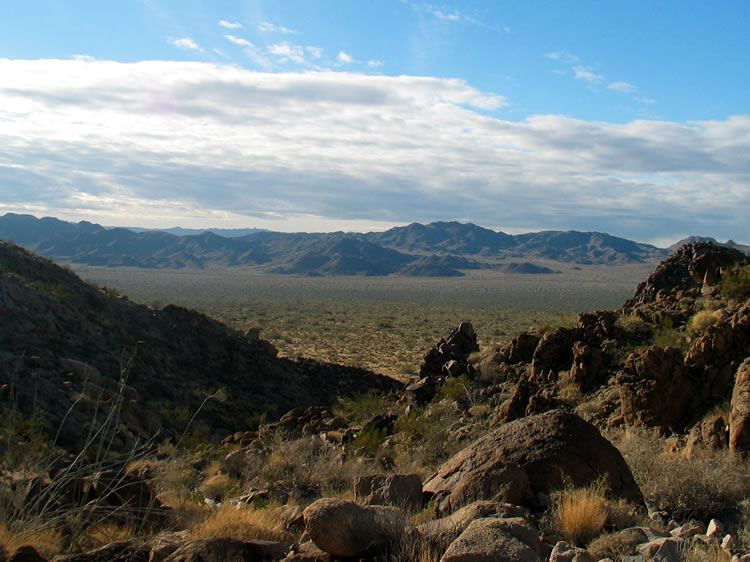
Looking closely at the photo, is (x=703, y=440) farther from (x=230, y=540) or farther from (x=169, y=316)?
(x=169, y=316)

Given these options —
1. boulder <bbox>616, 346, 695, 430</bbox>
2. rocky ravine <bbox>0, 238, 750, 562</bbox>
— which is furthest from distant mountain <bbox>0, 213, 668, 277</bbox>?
boulder <bbox>616, 346, 695, 430</bbox>

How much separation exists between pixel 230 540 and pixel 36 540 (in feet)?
5.47

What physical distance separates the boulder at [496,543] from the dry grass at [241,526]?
6.03 feet

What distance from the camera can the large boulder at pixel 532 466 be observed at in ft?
21.5

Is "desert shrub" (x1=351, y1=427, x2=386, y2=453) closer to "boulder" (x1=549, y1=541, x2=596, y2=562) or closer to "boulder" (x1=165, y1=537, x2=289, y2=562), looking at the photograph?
"boulder" (x1=165, y1=537, x2=289, y2=562)

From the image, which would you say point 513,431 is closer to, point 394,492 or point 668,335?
point 394,492

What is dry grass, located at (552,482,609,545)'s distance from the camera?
5605 mm

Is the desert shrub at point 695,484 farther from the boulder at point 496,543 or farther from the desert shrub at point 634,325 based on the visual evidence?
the desert shrub at point 634,325

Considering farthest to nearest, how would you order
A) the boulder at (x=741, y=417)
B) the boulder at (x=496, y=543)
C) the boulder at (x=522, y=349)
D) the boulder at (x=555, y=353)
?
the boulder at (x=522, y=349)
the boulder at (x=555, y=353)
the boulder at (x=741, y=417)
the boulder at (x=496, y=543)

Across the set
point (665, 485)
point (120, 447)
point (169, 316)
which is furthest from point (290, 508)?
point (169, 316)

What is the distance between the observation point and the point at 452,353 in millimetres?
17203

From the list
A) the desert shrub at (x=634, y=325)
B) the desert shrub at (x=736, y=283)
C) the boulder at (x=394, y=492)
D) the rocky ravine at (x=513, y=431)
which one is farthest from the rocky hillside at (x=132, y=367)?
the desert shrub at (x=736, y=283)

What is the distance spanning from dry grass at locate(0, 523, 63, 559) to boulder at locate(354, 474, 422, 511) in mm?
3055

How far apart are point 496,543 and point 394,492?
94.2 inches
